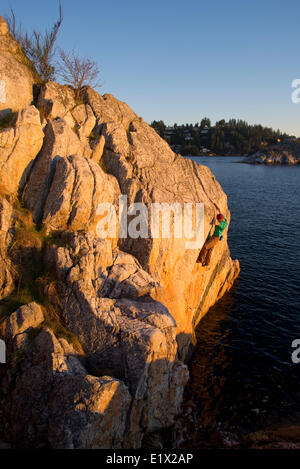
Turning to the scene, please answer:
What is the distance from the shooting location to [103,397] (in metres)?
8.48

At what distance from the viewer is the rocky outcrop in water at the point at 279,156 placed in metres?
168

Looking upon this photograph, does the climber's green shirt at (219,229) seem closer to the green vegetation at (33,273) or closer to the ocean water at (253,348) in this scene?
the ocean water at (253,348)

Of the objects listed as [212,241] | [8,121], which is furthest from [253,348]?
[8,121]

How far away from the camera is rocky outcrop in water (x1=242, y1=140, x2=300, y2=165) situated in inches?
6619

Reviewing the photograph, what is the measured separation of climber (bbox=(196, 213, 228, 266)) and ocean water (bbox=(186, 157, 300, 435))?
18.3ft

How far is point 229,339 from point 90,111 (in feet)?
60.9

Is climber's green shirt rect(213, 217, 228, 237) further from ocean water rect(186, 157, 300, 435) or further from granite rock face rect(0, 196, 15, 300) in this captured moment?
granite rock face rect(0, 196, 15, 300)

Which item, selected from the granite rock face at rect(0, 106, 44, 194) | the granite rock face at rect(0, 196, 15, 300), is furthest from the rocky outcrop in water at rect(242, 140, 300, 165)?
the granite rock face at rect(0, 196, 15, 300)

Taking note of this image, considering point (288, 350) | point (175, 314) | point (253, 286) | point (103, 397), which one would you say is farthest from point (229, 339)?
point (103, 397)

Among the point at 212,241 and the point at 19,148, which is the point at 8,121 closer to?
the point at 19,148

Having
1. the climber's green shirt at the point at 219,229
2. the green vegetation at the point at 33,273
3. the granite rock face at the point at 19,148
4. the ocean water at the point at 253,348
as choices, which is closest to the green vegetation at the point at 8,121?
the granite rock face at the point at 19,148

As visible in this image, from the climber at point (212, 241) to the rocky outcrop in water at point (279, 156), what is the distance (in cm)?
16768

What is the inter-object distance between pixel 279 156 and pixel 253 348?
182064 mm

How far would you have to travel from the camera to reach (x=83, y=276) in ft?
38.4
